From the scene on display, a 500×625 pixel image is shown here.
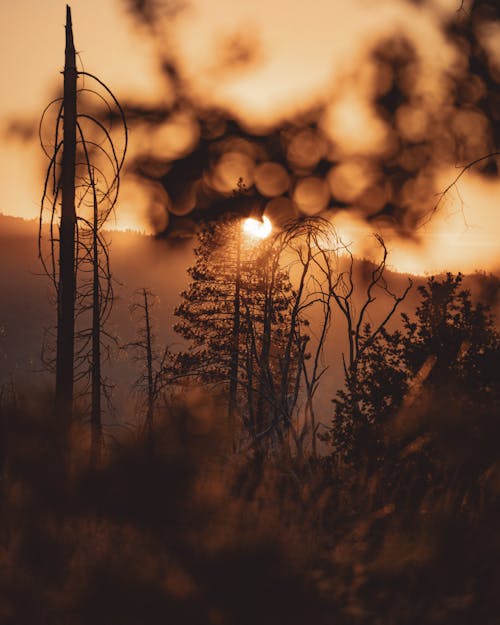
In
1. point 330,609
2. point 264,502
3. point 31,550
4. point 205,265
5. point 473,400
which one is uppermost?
point 205,265

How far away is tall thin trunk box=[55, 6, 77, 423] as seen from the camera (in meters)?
8.90

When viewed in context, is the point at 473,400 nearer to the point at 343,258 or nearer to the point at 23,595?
the point at 343,258

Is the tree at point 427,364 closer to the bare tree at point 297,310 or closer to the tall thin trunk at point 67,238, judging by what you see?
the bare tree at point 297,310

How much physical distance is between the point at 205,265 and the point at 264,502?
2702 centimetres

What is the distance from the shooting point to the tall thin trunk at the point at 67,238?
890 centimetres

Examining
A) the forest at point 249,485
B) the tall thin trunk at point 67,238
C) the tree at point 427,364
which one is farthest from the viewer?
the tree at point 427,364

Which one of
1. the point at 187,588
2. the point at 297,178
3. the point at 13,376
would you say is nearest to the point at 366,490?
the point at 187,588

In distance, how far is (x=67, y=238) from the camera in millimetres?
9016

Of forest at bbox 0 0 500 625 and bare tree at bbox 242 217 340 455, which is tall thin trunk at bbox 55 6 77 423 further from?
bare tree at bbox 242 217 340 455

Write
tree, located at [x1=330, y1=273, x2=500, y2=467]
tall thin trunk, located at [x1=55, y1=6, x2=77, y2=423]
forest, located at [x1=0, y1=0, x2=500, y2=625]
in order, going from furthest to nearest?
1. tree, located at [x1=330, y1=273, x2=500, y2=467]
2. tall thin trunk, located at [x1=55, y1=6, x2=77, y2=423]
3. forest, located at [x1=0, y1=0, x2=500, y2=625]

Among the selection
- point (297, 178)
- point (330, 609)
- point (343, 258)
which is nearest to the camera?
point (330, 609)

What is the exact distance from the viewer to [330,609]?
449 cm

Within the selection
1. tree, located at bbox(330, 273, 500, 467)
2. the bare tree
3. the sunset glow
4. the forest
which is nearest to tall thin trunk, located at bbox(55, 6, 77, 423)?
the forest

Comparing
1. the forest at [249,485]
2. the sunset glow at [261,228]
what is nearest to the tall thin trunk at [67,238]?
the forest at [249,485]
